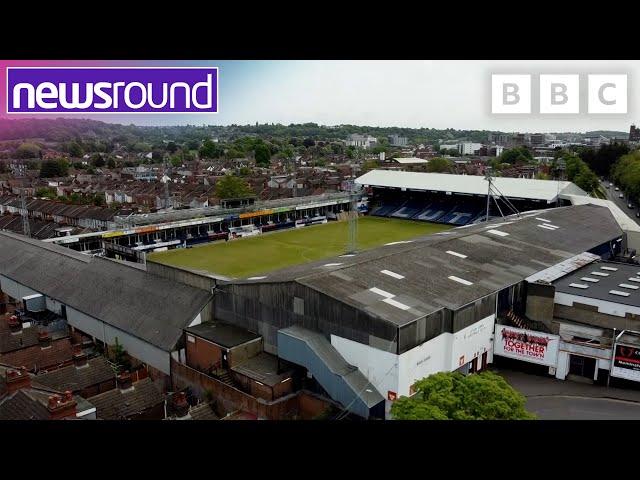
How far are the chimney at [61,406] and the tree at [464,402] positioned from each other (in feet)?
19.7

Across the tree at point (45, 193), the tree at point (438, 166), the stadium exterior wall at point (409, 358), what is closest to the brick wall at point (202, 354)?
the stadium exterior wall at point (409, 358)

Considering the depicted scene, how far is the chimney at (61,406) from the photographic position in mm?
10016

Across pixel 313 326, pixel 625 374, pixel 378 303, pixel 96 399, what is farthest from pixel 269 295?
pixel 625 374

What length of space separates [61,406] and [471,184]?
1403 inches

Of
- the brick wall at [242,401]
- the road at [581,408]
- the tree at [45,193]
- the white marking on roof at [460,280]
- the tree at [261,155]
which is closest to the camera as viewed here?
the brick wall at [242,401]

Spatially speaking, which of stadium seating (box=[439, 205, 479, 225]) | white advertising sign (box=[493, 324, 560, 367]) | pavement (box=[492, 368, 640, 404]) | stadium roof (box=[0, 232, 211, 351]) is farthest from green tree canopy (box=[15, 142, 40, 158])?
pavement (box=[492, 368, 640, 404])

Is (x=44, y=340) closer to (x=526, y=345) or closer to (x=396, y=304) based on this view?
(x=396, y=304)

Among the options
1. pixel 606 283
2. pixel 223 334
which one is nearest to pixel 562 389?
pixel 606 283

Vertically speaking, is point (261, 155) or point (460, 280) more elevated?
point (261, 155)

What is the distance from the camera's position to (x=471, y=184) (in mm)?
41031

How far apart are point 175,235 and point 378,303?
2375cm

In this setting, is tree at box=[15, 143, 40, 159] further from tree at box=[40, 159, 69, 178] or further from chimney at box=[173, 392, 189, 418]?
chimney at box=[173, 392, 189, 418]

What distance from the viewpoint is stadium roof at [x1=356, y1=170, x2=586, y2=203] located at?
36.2 metres

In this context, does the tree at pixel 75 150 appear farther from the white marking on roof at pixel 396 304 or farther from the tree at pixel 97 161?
the white marking on roof at pixel 396 304
